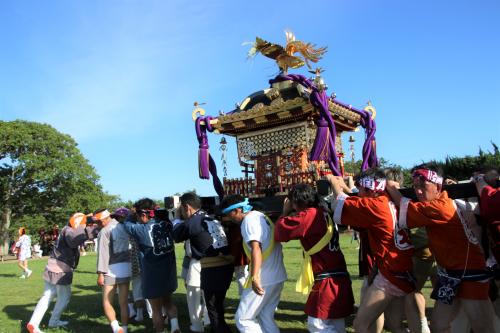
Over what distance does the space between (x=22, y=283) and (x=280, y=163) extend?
27.9 ft

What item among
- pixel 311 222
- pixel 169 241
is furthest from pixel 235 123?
pixel 311 222

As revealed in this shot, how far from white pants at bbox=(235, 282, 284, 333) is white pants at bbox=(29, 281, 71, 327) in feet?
11.2

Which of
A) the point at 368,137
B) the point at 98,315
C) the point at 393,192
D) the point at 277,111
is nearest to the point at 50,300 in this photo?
the point at 98,315

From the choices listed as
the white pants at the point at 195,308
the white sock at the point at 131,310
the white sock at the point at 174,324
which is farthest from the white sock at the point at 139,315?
the white sock at the point at 174,324

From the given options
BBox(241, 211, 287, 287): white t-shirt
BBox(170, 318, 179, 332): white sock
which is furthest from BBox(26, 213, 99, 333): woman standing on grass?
BBox(241, 211, 287, 287): white t-shirt

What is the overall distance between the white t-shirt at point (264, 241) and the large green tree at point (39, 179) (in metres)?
30.6

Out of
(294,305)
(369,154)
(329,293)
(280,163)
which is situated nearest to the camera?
(329,293)

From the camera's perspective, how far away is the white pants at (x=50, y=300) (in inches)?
223

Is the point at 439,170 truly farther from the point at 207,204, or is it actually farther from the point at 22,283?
the point at 22,283

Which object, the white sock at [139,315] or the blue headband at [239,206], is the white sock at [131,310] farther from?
the blue headband at [239,206]

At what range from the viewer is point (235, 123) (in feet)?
32.9

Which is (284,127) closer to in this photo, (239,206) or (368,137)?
(368,137)

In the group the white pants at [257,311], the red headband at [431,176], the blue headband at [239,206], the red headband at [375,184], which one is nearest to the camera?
the red headband at [431,176]

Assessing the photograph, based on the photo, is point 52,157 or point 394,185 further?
point 52,157
